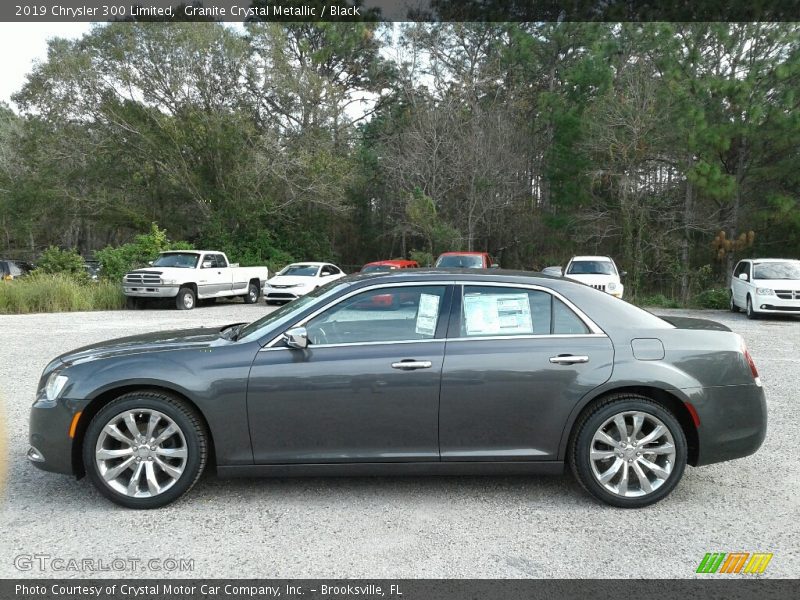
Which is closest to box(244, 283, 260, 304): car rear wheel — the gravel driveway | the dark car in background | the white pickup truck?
the white pickup truck

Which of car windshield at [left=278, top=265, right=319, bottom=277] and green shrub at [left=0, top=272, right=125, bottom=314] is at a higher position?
car windshield at [left=278, top=265, right=319, bottom=277]

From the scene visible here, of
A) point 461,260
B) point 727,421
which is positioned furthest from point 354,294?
point 461,260

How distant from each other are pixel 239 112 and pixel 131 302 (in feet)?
41.5

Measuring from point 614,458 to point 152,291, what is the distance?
55.7ft

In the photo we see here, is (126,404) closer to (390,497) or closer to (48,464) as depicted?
(48,464)

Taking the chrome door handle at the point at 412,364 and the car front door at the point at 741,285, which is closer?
→ the chrome door handle at the point at 412,364

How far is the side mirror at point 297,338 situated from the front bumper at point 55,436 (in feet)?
4.66

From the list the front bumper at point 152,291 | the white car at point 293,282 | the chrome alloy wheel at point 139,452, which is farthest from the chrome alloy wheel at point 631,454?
the front bumper at point 152,291

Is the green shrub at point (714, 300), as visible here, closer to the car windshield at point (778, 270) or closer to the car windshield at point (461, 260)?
the car windshield at point (778, 270)

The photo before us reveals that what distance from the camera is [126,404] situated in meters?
4.00

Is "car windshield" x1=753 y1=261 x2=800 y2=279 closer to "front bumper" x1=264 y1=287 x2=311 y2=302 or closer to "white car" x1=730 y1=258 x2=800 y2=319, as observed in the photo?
"white car" x1=730 y1=258 x2=800 y2=319

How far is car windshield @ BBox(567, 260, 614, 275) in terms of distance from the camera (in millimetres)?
18294

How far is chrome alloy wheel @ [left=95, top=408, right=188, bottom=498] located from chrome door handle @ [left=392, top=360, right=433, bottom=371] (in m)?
1.47

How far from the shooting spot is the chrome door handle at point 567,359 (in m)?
4.07
